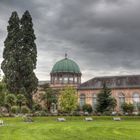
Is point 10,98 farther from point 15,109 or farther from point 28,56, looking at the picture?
point 28,56

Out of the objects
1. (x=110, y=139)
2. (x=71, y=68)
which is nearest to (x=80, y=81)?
(x=71, y=68)

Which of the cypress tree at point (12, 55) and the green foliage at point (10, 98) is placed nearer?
the green foliage at point (10, 98)

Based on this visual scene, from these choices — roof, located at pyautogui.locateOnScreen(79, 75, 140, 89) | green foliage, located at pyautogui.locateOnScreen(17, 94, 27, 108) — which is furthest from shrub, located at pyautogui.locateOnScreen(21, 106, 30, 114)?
roof, located at pyautogui.locateOnScreen(79, 75, 140, 89)

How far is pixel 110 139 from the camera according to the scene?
84.3 ft

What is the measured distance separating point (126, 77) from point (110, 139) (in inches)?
2860

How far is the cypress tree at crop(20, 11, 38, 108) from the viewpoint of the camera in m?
70.6

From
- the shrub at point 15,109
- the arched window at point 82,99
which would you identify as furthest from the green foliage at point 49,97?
the shrub at point 15,109

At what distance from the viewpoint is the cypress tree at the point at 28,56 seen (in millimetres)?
70625

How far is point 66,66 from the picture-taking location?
103812 mm

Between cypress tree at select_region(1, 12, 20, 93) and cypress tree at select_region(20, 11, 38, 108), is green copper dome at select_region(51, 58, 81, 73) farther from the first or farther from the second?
cypress tree at select_region(1, 12, 20, 93)

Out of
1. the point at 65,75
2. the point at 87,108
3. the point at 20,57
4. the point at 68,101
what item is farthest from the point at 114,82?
the point at 20,57

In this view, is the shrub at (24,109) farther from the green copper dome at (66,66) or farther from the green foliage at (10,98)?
the green copper dome at (66,66)

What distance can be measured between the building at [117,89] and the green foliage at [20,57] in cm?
2951

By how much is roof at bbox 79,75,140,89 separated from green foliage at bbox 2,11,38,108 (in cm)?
2996
